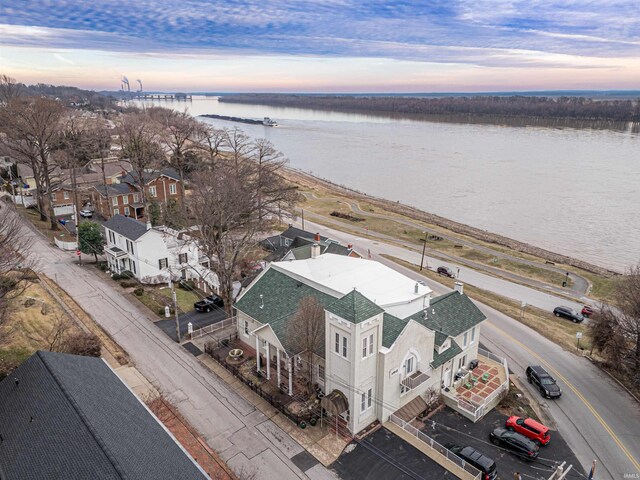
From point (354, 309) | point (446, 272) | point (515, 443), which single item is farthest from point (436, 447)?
point (446, 272)

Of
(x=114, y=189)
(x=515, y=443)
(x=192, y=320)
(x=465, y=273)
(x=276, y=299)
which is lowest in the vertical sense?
(x=465, y=273)

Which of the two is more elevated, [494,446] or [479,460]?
[479,460]

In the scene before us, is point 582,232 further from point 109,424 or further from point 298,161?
point 298,161

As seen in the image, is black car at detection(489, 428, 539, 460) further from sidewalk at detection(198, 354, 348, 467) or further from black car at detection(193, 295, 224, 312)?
black car at detection(193, 295, 224, 312)

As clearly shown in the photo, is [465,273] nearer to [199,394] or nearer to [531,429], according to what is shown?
[531,429]

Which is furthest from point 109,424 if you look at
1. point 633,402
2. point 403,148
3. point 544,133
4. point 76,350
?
point 544,133

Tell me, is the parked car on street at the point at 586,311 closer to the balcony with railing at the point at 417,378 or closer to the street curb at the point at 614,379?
the street curb at the point at 614,379

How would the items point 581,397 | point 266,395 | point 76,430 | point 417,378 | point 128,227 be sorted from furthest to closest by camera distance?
point 128,227, point 581,397, point 266,395, point 417,378, point 76,430
